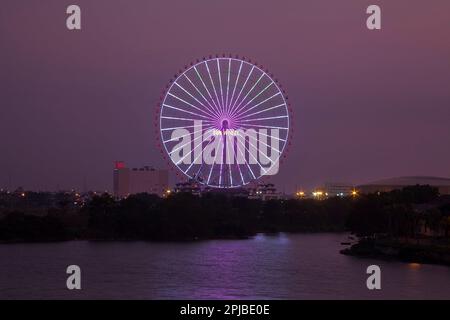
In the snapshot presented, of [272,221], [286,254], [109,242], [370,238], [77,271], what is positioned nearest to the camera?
[77,271]

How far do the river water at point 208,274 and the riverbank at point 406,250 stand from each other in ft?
2.11

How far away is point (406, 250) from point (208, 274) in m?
6.91

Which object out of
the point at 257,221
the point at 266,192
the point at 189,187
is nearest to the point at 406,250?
the point at 257,221

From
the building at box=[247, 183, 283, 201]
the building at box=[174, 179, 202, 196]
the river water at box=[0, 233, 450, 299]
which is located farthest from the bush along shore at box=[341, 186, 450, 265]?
the building at box=[247, 183, 283, 201]

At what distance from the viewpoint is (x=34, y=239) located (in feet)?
107

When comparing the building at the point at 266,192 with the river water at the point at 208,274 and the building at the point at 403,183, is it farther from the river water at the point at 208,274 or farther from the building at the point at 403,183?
the river water at the point at 208,274

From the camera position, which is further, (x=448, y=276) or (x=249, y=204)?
(x=249, y=204)

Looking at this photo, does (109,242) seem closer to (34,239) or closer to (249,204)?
(34,239)

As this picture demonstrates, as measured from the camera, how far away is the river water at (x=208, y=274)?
663 inches

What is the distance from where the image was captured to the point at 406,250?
24.8 metres

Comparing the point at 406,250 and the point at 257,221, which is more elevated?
the point at 406,250

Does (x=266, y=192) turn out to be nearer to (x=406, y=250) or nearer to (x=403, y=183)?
(x=403, y=183)

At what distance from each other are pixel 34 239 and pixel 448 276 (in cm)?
1708
